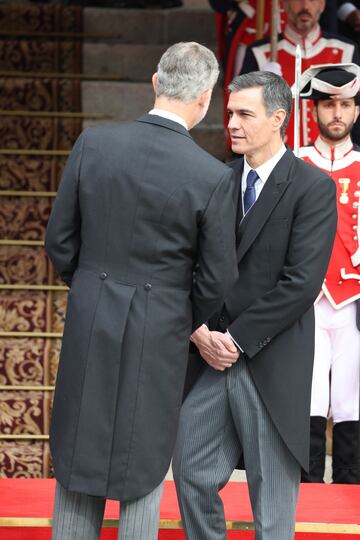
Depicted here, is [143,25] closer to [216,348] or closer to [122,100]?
[122,100]

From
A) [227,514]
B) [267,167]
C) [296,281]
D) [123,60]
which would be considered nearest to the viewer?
[296,281]

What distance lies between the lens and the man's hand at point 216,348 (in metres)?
2.88

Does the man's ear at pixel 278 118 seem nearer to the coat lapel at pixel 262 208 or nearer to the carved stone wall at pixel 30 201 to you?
the coat lapel at pixel 262 208

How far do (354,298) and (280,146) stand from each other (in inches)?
42.5

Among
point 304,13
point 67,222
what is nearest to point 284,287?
point 67,222

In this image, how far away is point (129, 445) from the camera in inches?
103

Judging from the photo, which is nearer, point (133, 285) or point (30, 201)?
point (133, 285)

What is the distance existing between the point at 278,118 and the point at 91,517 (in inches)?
39.8

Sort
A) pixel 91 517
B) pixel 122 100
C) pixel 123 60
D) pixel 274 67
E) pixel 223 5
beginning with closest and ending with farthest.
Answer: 1. pixel 91 517
2. pixel 274 67
3. pixel 223 5
4. pixel 122 100
5. pixel 123 60

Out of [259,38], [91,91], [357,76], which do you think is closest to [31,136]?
[91,91]

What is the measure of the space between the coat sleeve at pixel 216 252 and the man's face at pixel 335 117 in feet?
4.51

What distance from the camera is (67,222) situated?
8.77 feet

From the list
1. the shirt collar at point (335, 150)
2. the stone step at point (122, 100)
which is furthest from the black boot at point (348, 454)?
the stone step at point (122, 100)

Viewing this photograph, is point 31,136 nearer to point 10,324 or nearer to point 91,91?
point 91,91
